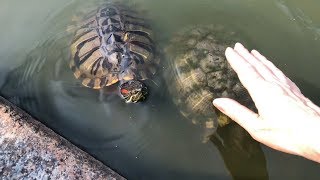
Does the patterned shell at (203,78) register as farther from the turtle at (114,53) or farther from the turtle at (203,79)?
the turtle at (114,53)

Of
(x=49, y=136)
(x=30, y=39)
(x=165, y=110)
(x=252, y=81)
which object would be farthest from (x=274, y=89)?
(x=30, y=39)

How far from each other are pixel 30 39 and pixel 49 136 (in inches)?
79.2

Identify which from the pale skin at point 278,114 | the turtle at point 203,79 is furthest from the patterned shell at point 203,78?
the pale skin at point 278,114

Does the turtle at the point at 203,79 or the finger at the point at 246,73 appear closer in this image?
the finger at the point at 246,73

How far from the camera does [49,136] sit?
2.94m

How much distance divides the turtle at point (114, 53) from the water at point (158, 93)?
14cm

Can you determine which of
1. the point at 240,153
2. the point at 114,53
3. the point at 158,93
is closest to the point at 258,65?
the point at 240,153

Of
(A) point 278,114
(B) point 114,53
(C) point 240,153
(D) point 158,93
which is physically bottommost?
(C) point 240,153

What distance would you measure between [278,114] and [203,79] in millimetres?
1275

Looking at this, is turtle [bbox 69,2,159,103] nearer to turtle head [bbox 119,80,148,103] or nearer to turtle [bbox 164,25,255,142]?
turtle head [bbox 119,80,148,103]

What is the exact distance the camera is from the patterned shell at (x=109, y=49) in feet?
13.4

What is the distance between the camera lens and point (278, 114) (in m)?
2.50

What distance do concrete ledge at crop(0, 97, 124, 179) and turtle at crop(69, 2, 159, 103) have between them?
1183 mm

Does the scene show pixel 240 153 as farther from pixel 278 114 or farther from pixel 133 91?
pixel 133 91
